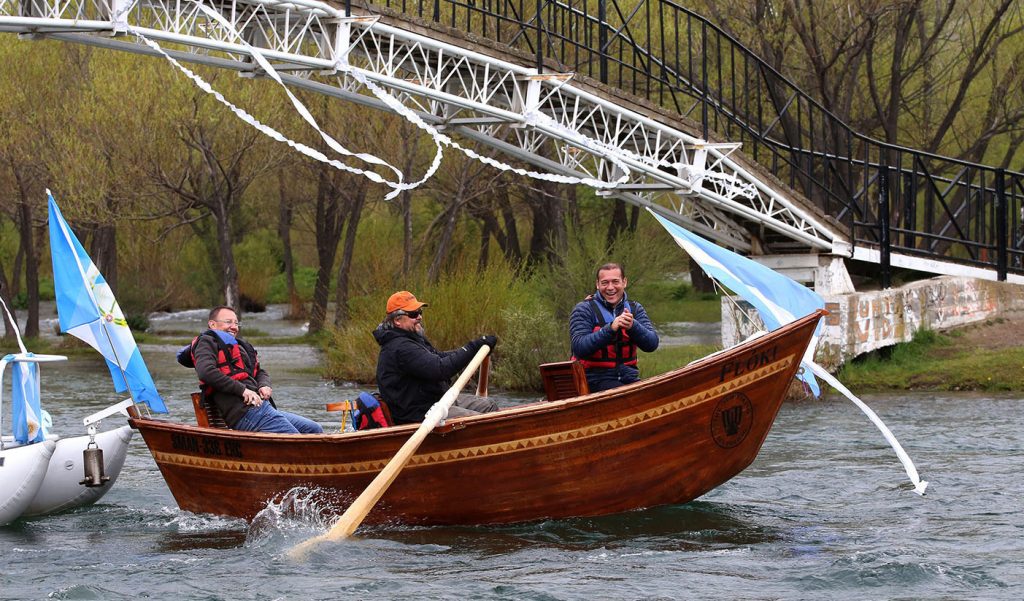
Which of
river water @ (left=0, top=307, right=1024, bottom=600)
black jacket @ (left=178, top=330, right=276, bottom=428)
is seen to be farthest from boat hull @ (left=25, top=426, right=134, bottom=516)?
black jacket @ (left=178, top=330, right=276, bottom=428)

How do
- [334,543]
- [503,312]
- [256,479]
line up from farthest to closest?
[503,312] < [256,479] < [334,543]

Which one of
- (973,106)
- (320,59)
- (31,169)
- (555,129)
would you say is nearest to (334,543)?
(320,59)

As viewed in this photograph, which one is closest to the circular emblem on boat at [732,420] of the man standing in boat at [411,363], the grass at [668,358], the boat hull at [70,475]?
the man standing in boat at [411,363]

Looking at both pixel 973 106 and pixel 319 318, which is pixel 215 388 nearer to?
pixel 319 318

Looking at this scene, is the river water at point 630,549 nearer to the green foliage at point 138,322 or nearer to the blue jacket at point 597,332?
the blue jacket at point 597,332

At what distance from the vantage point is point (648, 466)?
10734 mm

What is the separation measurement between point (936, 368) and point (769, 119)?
408 inches

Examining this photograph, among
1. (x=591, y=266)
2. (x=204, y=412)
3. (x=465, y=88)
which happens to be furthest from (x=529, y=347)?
(x=204, y=412)

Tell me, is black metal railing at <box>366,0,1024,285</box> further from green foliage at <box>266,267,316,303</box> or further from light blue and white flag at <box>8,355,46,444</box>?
green foliage at <box>266,267,316,303</box>

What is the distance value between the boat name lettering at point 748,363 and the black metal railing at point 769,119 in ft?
27.9

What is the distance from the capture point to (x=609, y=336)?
1080 centimetres

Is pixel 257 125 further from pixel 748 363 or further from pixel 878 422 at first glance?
pixel 878 422

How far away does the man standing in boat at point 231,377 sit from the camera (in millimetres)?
11586

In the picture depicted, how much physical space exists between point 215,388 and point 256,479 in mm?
837
